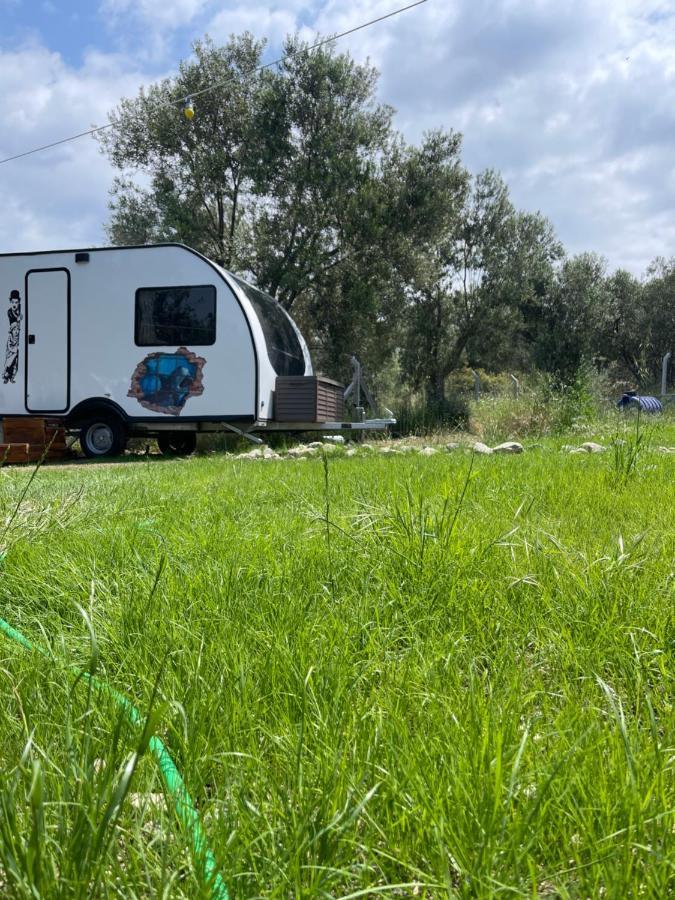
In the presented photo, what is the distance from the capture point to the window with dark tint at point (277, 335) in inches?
384

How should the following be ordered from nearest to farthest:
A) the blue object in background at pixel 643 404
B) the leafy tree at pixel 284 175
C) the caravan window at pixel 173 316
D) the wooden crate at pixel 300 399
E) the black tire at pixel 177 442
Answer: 1. the caravan window at pixel 173 316
2. the wooden crate at pixel 300 399
3. the black tire at pixel 177 442
4. the blue object in background at pixel 643 404
5. the leafy tree at pixel 284 175

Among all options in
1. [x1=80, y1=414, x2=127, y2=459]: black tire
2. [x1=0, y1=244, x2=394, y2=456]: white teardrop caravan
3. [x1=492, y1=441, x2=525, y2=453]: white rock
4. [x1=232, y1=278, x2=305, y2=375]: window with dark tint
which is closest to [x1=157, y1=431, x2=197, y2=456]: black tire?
[x1=0, y1=244, x2=394, y2=456]: white teardrop caravan

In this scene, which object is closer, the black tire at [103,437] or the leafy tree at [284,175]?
the black tire at [103,437]

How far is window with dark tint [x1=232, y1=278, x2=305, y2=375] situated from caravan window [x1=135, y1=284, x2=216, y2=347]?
0.80 m

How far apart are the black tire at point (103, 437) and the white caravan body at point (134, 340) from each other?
0.54 feet

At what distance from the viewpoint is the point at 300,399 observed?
375 inches

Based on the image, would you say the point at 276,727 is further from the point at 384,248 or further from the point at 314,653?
the point at 384,248

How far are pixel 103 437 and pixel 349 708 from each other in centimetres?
932

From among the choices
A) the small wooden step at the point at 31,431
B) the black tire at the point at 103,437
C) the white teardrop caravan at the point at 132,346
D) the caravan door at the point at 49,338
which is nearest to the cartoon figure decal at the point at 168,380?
the white teardrop caravan at the point at 132,346

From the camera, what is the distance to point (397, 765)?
951mm

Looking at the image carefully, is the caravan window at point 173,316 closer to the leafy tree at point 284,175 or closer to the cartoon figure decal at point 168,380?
the cartoon figure decal at point 168,380

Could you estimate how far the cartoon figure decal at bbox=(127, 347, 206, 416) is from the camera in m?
9.24

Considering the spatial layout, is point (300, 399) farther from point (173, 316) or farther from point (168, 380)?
point (173, 316)

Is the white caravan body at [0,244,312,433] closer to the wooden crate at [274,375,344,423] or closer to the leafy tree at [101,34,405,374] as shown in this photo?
the wooden crate at [274,375,344,423]
